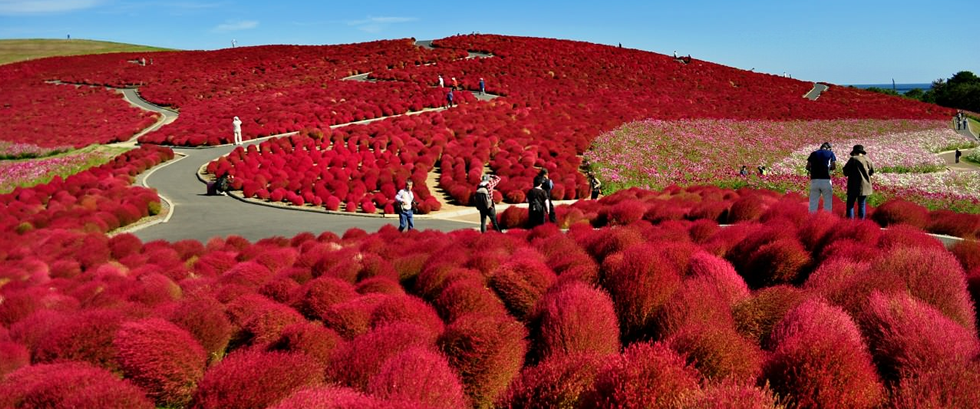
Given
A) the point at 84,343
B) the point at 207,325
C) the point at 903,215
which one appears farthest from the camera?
the point at 903,215

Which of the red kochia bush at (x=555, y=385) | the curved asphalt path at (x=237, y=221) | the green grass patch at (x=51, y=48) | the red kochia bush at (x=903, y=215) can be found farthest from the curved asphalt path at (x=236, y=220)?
the green grass patch at (x=51, y=48)

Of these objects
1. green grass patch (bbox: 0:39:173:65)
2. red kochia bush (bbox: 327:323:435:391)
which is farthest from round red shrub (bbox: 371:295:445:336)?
green grass patch (bbox: 0:39:173:65)

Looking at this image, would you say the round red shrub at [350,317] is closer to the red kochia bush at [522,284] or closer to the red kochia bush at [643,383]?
the red kochia bush at [522,284]

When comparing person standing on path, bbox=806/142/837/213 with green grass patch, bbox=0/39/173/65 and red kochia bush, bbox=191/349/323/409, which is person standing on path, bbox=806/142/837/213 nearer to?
red kochia bush, bbox=191/349/323/409

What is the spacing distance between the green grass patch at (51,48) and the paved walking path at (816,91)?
281 feet

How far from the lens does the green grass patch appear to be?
87.6 metres

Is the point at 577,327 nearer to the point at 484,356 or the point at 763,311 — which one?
the point at 484,356

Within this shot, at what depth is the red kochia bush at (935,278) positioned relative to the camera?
4.10 metres

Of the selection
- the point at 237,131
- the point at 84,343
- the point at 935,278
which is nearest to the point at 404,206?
the point at 84,343

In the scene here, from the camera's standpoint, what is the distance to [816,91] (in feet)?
188

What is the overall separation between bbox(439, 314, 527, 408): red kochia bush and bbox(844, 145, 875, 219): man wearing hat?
9.78 metres

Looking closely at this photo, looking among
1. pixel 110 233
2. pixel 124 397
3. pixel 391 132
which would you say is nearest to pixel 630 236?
pixel 124 397

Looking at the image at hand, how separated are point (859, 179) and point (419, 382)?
10752 millimetres

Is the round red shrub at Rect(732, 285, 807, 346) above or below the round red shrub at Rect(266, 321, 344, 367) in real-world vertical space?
above
